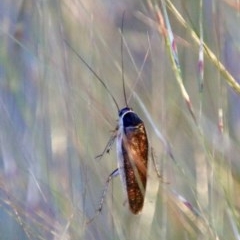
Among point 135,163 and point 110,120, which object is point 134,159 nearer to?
point 135,163

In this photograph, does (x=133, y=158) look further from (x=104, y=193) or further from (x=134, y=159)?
(x=104, y=193)

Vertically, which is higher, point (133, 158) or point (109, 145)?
point (109, 145)

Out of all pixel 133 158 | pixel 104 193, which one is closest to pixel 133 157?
pixel 133 158

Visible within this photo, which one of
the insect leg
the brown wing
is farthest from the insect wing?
the insect leg

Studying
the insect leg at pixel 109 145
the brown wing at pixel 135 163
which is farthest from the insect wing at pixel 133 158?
the insect leg at pixel 109 145

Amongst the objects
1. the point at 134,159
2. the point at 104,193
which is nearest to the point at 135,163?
the point at 134,159

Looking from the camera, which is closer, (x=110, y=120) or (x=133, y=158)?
(x=133, y=158)
